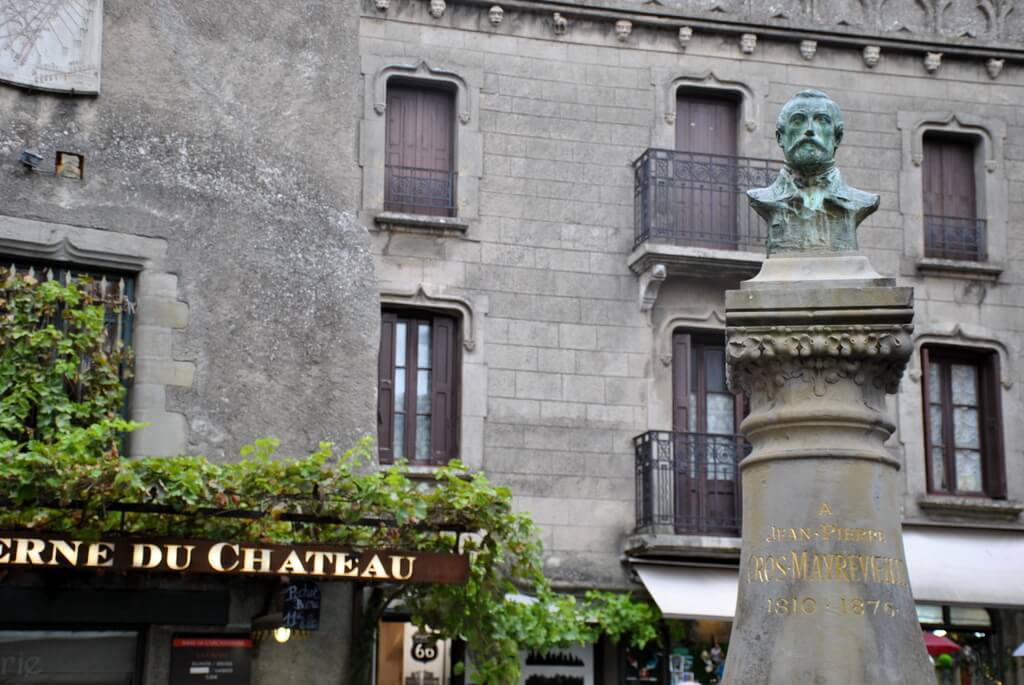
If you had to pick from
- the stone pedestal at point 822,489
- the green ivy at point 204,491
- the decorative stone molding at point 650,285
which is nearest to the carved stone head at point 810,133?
the stone pedestal at point 822,489

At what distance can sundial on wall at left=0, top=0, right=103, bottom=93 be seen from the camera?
1312 centimetres

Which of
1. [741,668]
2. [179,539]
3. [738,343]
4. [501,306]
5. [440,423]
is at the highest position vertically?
[501,306]

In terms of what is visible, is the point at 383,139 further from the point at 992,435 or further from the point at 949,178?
the point at 992,435

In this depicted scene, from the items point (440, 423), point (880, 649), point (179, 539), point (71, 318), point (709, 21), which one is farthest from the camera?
point (709, 21)

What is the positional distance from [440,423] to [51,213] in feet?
26.4

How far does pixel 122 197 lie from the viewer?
43.1ft

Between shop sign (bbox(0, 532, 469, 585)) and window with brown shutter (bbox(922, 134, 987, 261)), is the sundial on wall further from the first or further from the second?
window with brown shutter (bbox(922, 134, 987, 261))

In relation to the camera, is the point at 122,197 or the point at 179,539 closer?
the point at 179,539

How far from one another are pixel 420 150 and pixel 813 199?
35.2 feet

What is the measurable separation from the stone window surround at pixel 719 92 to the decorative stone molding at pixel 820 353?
11.4 meters

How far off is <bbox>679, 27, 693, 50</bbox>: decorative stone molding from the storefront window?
1201cm

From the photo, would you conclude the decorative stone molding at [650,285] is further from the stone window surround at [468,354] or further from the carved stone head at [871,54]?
the carved stone head at [871,54]

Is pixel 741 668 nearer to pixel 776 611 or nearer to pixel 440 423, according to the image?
pixel 776 611

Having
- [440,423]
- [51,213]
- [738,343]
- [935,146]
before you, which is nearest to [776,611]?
[738,343]
